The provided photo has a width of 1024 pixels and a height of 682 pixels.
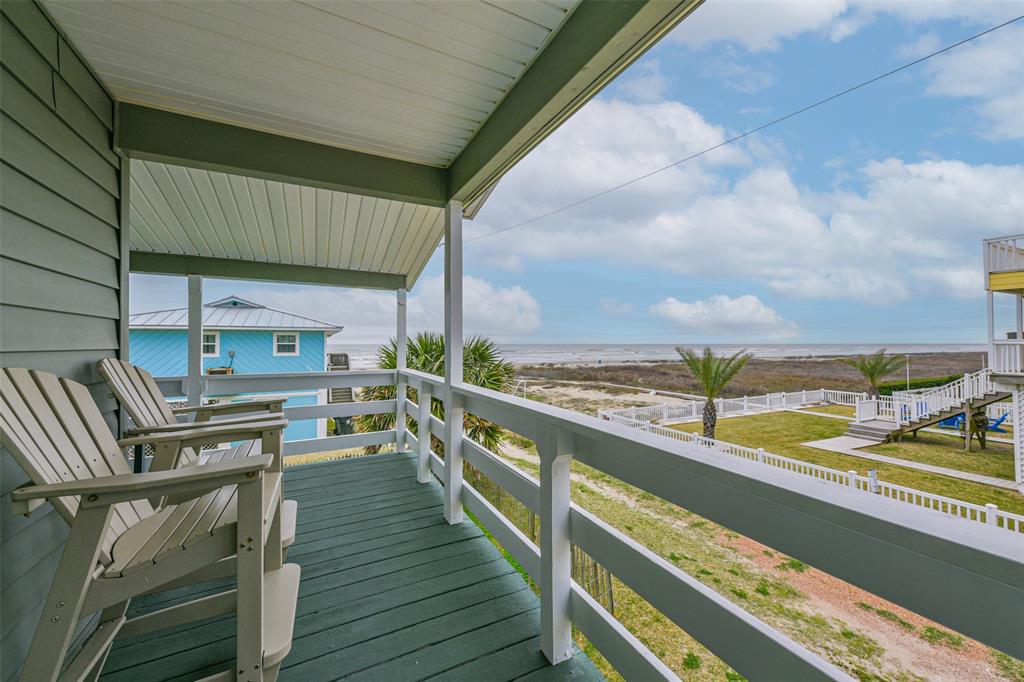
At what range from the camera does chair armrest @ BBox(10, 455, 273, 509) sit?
0.99 m

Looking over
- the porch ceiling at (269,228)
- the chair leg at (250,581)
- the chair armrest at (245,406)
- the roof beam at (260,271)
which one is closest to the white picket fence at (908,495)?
the chair leg at (250,581)

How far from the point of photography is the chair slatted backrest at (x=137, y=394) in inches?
71.4

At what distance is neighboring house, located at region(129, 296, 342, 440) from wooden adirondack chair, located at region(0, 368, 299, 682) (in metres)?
7.46

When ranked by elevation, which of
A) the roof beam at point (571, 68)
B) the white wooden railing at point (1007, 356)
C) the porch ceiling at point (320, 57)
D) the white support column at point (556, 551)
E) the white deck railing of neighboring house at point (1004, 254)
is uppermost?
the porch ceiling at point (320, 57)

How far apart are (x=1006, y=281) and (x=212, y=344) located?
431 inches

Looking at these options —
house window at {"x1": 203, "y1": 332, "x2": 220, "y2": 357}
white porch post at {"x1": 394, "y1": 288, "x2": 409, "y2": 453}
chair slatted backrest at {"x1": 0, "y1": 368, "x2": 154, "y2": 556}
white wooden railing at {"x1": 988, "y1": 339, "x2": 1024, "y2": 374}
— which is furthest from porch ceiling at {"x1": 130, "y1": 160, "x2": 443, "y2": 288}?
house window at {"x1": 203, "y1": 332, "x2": 220, "y2": 357}

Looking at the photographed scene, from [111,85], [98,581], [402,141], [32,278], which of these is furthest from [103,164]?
[98,581]

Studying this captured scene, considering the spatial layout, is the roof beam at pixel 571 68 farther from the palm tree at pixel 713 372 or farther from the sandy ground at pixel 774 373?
the palm tree at pixel 713 372

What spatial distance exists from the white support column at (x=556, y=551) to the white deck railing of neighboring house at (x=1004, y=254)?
46.4 inches

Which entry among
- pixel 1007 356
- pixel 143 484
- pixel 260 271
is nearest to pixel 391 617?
pixel 143 484

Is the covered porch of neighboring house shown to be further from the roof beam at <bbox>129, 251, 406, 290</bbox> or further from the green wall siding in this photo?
the roof beam at <bbox>129, 251, 406, 290</bbox>

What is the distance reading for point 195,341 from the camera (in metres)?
3.75

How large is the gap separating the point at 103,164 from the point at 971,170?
10.1 feet

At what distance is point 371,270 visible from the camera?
4.41 meters
